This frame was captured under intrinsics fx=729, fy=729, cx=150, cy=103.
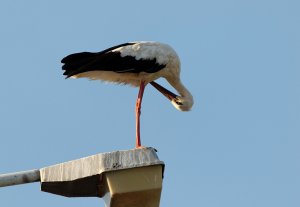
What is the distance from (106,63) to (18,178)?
3676mm

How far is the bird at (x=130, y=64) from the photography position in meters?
8.88

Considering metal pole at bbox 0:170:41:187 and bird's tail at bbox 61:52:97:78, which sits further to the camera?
bird's tail at bbox 61:52:97:78

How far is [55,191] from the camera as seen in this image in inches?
232

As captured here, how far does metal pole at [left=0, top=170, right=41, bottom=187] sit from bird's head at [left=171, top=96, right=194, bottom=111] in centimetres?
451

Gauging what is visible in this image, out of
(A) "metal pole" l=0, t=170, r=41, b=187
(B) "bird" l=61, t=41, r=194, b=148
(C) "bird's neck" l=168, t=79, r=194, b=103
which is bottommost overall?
(A) "metal pole" l=0, t=170, r=41, b=187

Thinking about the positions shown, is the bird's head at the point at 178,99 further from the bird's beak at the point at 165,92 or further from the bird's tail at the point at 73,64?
the bird's tail at the point at 73,64

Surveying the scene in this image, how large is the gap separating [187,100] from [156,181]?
454 cm

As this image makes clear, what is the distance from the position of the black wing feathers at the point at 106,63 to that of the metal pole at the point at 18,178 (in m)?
3.08

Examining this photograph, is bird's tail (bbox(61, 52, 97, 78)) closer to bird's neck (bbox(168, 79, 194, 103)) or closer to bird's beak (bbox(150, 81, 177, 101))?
bird's beak (bbox(150, 81, 177, 101))

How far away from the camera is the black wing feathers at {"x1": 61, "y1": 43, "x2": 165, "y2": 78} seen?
8766 mm

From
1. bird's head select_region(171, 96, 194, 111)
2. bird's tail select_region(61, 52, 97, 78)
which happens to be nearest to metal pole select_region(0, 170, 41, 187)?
bird's tail select_region(61, 52, 97, 78)

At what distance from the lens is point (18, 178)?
5594 millimetres

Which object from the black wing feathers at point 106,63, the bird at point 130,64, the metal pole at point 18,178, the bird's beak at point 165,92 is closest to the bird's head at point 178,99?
the bird's beak at point 165,92

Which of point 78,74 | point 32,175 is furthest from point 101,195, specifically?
point 78,74
